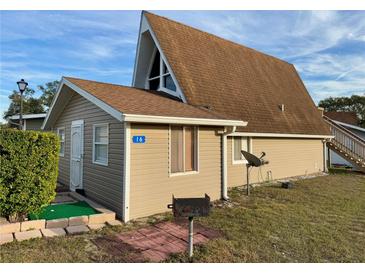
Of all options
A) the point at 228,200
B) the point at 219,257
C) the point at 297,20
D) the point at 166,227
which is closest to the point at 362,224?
the point at 228,200

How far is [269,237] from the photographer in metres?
5.11

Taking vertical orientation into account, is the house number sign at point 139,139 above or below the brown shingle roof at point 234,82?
below

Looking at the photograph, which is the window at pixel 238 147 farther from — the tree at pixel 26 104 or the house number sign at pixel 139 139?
the tree at pixel 26 104

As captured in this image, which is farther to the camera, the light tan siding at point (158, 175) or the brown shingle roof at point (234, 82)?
the brown shingle roof at point (234, 82)

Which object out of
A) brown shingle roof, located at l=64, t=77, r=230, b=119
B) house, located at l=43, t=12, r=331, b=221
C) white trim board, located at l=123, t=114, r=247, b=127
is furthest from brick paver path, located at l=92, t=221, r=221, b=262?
brown shingle roof, located at l=64, t=77, r=230, b=119

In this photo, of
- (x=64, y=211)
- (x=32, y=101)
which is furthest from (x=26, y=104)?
(x=64, y=211)

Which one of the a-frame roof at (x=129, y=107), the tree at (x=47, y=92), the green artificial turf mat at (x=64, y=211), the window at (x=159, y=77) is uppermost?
the tree at (x=47, y=92)

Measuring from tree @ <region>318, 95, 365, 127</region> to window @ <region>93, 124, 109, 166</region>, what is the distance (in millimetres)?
52608

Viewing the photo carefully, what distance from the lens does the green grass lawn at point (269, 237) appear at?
165 inches

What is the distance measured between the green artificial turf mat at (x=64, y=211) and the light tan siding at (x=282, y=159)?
5.50m

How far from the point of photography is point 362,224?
238 inches

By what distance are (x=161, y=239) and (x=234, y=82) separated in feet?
30.4

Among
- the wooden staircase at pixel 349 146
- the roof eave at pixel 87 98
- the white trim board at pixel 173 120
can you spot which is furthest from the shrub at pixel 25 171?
the wooden staircase at pixel 349 146
